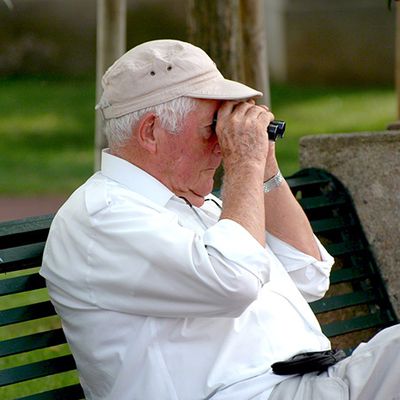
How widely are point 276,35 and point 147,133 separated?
17.7 metres

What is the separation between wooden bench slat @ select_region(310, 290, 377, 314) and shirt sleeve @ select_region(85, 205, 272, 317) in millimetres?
1242

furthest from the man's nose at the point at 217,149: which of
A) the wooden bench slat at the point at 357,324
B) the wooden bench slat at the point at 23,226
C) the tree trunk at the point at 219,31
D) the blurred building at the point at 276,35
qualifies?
the blurred building at the point at 276,35

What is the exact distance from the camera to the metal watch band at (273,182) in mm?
4216

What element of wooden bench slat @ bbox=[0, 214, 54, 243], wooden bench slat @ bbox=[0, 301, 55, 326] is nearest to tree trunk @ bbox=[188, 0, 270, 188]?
wooden bench slat @ bbox=[0, 214, 54, 243]

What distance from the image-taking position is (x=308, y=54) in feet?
70.2

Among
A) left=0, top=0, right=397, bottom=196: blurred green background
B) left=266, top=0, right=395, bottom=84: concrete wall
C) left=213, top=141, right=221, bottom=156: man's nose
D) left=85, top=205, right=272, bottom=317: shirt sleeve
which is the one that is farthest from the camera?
left=266, top=0, right=395, bottom=84: concrete wall

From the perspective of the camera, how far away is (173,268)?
3518mm

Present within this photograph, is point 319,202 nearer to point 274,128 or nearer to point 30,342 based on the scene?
point 274,128

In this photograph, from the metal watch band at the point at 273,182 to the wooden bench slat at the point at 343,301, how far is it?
0.72 m

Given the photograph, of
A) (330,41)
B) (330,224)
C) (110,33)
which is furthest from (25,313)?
(330,41)

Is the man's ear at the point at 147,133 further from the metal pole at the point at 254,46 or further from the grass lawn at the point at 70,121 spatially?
the grass lawn at the point at 70,121

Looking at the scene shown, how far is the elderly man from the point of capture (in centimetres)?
354

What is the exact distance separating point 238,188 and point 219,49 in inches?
109

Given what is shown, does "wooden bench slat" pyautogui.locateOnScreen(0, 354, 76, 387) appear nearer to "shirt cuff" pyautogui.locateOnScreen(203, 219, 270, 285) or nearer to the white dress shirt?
the white dress shirt
